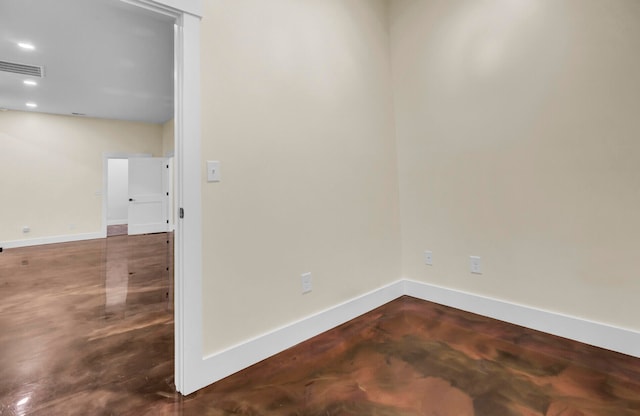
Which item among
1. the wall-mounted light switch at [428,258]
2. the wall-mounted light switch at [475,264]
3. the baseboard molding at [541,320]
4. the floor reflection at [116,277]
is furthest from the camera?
the floor reflection at [116,277]

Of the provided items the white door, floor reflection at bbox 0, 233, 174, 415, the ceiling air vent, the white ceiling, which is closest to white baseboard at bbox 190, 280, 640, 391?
floor reflection at bbox 0, 233, 174, 415

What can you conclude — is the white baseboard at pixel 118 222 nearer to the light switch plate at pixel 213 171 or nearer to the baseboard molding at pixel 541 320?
the light switch plate at pixel 213 171

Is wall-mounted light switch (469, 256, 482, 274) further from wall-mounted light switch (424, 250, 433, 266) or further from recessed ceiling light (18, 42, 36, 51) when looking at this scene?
recessed ceiling light (18, 42, 36, 51)

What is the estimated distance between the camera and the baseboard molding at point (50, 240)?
569 cm

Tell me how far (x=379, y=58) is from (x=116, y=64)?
11.7 ft

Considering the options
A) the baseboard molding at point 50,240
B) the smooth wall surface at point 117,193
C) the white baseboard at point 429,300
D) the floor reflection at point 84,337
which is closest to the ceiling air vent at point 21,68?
the floor reflection at point 84,337

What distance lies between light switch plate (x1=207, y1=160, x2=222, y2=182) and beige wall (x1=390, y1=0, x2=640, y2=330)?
1793 millimetres

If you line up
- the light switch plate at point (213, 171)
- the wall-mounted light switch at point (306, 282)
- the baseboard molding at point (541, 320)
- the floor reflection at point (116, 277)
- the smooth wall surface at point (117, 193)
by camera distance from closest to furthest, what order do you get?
the light switch plate at point (213, 171), the baseboard molding at point (541, 320), the wall-mounted light switch at point (306, 282), the floor reflection at point (116, 277), the smooth wall surface at point (117, 193)

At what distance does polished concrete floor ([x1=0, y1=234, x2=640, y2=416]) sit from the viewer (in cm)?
132

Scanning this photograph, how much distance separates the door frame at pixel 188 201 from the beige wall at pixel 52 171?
685 cm

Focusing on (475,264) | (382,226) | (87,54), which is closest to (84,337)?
(382,226)

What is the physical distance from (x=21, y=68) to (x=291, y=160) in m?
4.67

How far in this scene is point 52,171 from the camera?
616cm

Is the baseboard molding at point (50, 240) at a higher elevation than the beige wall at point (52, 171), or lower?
lower
